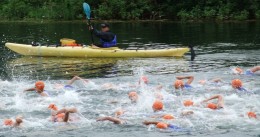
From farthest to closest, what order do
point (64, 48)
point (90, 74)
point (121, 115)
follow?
1. point (64, 48)
2. point (90, 74)
3. point (121, 115)

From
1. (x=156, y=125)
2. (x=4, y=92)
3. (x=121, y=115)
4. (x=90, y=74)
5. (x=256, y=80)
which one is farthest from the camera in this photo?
(x=90, y=74)

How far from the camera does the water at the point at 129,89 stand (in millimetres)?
11617

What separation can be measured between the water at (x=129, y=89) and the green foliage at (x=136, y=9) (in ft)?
57.5

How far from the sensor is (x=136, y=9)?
50.8 meters

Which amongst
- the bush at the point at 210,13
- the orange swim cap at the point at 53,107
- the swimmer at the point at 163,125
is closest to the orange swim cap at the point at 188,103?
the swimmer at the point at 163,125

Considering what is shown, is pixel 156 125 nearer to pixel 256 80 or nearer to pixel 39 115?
pixel 39 115

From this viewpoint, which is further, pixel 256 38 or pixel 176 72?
pixel 256 38

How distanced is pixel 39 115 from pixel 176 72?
7.74m

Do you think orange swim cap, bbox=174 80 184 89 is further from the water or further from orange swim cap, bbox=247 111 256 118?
orange swim cap, bbox=247 111 256 118

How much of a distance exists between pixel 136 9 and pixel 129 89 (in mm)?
35442

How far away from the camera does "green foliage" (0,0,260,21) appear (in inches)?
1859

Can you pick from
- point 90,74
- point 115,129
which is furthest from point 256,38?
point 115,129

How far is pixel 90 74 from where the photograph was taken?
→ 19.3 metres

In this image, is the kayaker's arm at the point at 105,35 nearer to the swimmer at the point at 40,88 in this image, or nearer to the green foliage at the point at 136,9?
the swimmer at the point at 40,88
